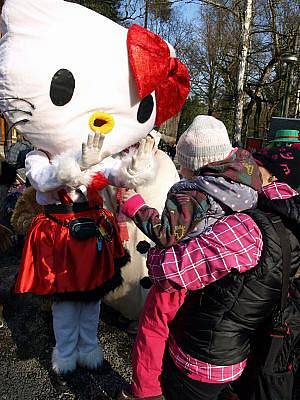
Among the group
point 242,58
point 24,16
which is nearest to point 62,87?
point 24,16

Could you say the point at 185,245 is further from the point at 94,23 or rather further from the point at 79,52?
the point at 94,23

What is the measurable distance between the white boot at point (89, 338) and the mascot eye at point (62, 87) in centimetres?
109

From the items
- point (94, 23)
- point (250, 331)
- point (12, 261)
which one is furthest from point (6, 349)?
point (94, 23)

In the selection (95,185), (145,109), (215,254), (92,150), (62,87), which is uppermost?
(62,87)

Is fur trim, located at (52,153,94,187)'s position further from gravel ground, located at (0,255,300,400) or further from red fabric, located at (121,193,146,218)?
gravel ground, located at (0,255,300,400)

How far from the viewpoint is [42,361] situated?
2371mm

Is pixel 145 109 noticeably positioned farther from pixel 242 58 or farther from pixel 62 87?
pixel 242 58

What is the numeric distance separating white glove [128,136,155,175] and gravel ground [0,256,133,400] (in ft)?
3.66

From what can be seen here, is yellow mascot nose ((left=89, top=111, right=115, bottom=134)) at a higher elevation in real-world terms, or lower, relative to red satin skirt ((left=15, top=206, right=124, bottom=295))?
higher

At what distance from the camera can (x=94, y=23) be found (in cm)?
197

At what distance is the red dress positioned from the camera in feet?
6.52

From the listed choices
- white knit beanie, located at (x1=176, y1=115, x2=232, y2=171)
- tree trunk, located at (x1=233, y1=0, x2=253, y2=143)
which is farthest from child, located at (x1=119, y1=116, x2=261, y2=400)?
tree trunk, located at (x1=233, y1=0, x2=253, y2=143)

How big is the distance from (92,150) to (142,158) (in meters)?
0.20

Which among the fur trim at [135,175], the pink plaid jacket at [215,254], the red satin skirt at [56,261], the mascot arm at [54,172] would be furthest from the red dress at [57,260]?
the pink plaid jacket at [215,254]
